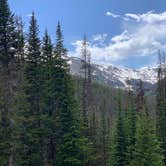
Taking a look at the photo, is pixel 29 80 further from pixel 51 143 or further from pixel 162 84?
pixel 162 84

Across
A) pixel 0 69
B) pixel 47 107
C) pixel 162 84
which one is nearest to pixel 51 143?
pixel 47 107

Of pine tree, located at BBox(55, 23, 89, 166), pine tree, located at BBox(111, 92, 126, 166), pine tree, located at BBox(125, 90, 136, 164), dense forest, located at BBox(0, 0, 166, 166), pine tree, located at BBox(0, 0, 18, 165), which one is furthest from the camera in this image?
pine tree, located at BBox(125, 90, 136, 164)

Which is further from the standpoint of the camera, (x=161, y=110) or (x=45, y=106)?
(x=161, y=110)

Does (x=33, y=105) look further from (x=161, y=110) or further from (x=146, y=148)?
(x=161, y=110)

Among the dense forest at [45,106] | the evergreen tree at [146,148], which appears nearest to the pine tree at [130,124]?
the dense forest at [45,106]

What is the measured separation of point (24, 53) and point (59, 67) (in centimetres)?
403

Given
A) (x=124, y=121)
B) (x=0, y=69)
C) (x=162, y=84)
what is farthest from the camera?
(x=162, y=84)

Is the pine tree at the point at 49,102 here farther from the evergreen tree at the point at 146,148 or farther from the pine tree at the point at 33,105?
the evergreen tree at the point at 146,148

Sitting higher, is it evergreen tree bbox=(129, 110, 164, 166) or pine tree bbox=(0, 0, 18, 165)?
pine tree bbox=(0, 0, 18, 165)

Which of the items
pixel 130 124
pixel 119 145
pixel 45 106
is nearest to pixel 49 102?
pixel 45 106

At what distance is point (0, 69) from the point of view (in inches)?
1426

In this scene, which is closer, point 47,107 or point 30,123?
point 30,123

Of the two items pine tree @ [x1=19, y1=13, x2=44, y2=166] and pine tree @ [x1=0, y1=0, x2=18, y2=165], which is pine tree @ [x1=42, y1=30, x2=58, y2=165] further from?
pine tree @ [x1=0, y1=0, x2=18, y2=165]

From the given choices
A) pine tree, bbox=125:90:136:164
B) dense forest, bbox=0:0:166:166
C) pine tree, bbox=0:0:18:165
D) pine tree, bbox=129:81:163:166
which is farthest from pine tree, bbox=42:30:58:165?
pine tree, bbox=125:90:136:164
